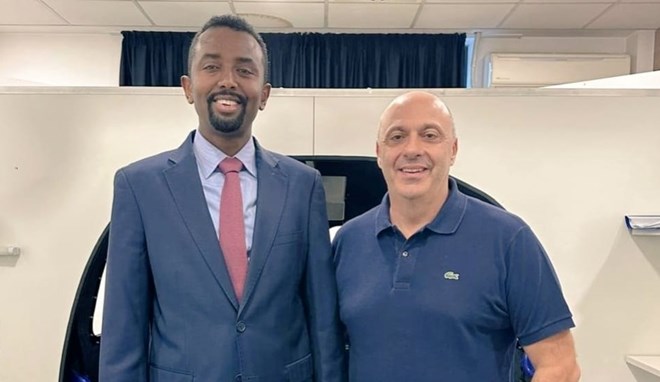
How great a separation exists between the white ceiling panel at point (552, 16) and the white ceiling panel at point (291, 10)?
1.63 m

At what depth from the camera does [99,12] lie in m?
4.46

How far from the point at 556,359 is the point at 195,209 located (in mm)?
843

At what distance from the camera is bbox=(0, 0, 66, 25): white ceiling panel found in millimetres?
4297

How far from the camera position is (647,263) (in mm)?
1863

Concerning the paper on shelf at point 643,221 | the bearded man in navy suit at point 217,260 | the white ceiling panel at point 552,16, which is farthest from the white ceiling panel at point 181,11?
the paper on shelf at point 643,221

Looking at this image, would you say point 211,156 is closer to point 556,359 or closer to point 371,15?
point 556,359

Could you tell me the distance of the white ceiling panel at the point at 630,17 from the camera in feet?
→ 14.1

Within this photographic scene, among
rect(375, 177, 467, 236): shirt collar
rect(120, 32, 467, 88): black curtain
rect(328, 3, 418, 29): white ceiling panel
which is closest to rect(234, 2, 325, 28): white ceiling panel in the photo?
rect(328, 3, 418, 29): white ceiling panel

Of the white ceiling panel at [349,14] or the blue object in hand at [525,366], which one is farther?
the white ceiling panel at [349,14]

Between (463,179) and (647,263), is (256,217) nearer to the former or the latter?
(463,179)

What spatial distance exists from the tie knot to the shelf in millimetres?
1511

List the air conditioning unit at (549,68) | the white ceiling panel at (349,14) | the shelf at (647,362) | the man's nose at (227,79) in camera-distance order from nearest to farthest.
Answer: the man's nose at (227,79) → the shelf at (647,362) → the white ceiling panel at (349,14) → the air conditioning unit at (549,68)

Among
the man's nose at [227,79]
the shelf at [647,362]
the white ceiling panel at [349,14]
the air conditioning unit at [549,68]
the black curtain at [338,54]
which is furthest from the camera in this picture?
the black curtain at [338,54]

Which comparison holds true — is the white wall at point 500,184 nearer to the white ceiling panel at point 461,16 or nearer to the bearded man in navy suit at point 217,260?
the bearded man in navy suit at point 217,260
